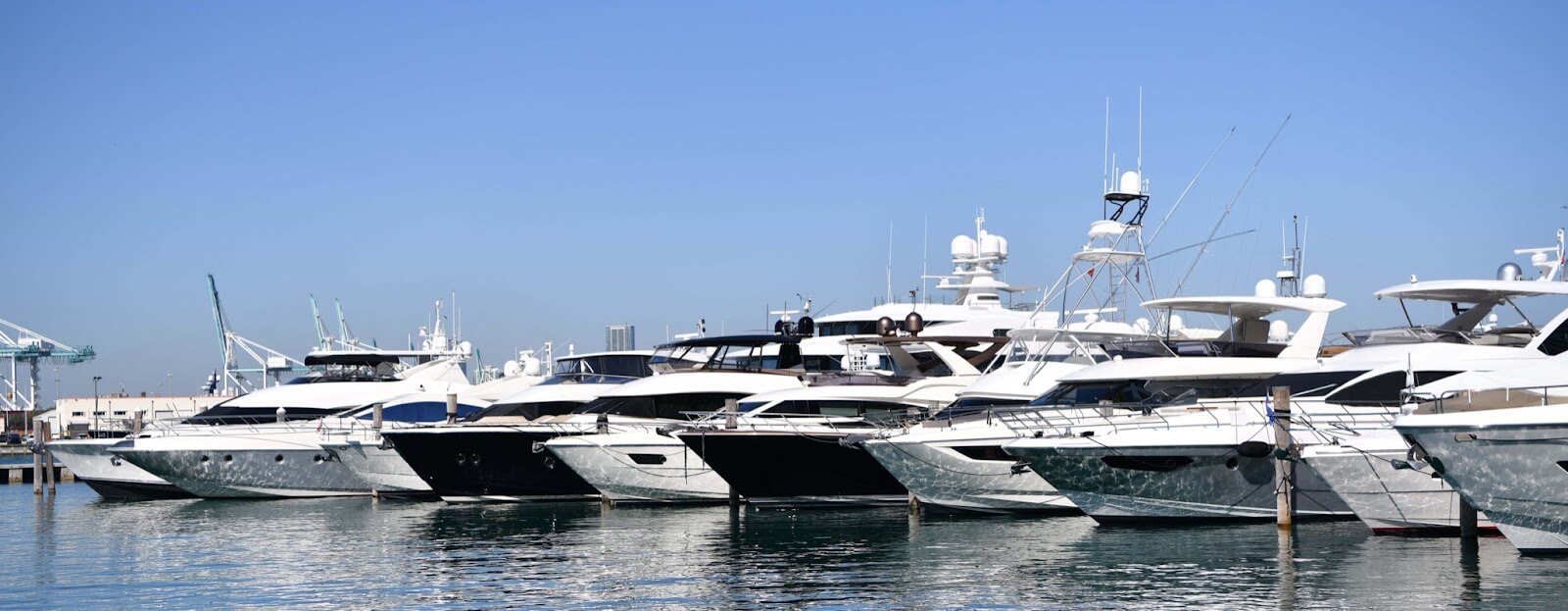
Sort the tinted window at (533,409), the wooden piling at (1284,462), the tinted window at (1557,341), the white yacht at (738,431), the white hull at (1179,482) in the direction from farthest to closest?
the tinted window at (533,409) → the white yacht at (738,431) → the white hull at (1179,482) → the wooden piling at (1284,462) → the tinted window at (1557,341)

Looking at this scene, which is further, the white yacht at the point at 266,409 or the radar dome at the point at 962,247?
the radar dome at the point at 962,247

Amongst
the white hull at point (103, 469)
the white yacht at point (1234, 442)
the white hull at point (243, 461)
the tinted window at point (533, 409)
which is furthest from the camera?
the white hull at point (103, 469)

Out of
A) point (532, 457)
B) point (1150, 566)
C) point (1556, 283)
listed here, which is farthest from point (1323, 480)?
point (532, 457)

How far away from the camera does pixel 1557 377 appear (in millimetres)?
20688

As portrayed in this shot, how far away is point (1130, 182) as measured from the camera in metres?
35.6

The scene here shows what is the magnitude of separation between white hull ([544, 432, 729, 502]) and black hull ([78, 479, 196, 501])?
42.3 ft

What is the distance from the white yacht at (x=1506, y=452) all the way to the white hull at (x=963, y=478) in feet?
29.2

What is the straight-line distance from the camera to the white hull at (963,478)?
2769 centimetres

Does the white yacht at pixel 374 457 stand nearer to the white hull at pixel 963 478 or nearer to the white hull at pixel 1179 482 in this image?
the white hull at pixel 963 478

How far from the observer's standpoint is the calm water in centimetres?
1911

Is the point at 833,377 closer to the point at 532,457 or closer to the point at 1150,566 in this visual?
the point at 532,457

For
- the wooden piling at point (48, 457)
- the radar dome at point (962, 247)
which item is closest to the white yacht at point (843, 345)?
the radar dome at point (962, 247)

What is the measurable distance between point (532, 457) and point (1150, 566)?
17052 millimetres

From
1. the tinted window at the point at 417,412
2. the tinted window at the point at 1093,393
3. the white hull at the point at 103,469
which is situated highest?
the tinted window at the point at 1093,393
